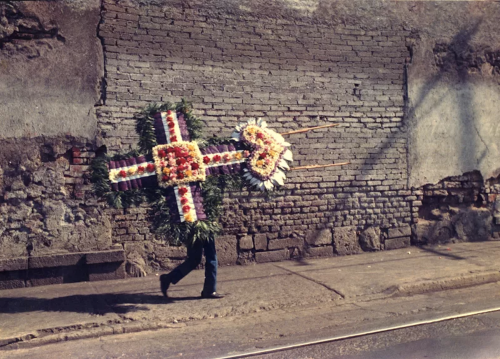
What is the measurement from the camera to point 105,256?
7523 mm

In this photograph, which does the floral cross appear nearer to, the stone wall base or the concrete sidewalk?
the concrete sidewalk

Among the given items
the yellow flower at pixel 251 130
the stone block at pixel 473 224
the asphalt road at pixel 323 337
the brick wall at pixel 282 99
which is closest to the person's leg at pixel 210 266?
the asphalt road at pixel 323 337

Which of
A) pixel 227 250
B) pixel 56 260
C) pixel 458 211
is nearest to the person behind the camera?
pixel 56 260

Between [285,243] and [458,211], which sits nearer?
[285,243]

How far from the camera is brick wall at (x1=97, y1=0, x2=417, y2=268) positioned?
7797 mm

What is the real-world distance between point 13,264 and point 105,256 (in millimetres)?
1110

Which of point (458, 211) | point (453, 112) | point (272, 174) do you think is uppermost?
Result: point (453, 112)

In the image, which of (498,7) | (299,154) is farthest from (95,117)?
(498,7)

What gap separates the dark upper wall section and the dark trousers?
7.71 feet

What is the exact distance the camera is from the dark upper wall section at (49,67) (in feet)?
23.7

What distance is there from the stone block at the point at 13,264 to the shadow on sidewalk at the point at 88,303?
0.54 meters

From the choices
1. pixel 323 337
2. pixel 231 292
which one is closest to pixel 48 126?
pixel 231 292

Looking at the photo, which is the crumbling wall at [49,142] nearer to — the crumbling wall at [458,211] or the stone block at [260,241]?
the stone block at [260,241]

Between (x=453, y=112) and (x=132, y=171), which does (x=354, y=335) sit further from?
(x=453, y=112)
